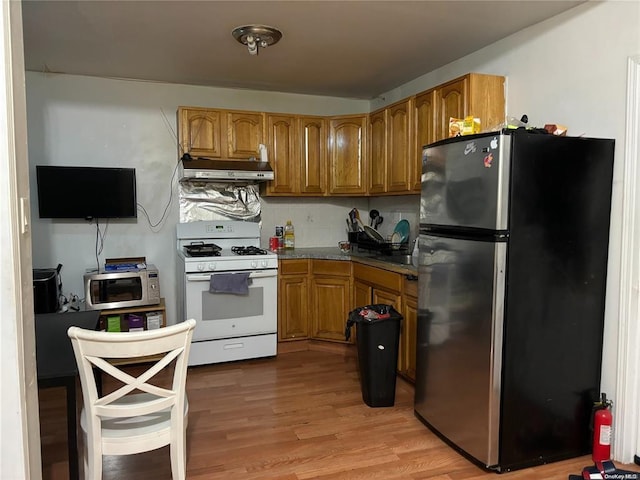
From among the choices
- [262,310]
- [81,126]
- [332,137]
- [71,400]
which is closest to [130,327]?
[262,310]

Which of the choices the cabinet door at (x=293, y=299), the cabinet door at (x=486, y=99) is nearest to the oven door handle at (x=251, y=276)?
the cabinet door at (x=293, y=299)

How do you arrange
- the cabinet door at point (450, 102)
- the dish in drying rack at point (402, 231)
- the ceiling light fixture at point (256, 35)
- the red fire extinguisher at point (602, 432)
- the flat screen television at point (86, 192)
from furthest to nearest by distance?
the dish in drying rack at point (402, 231), the flat screen television at point (86, 192), the cabinet door at point (450, 102), the ceiling light fixture at point (256, 35), the red fire extinguisher at point (602, 432)

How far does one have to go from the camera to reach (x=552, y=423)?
237 centimetres

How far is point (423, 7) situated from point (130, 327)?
10.5 feet

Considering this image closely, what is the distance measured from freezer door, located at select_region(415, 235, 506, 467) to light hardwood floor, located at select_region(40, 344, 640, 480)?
0.52 feet

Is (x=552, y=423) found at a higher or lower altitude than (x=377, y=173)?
lower

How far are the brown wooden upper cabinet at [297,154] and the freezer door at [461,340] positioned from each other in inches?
72.9

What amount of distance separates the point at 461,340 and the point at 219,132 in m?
2.78

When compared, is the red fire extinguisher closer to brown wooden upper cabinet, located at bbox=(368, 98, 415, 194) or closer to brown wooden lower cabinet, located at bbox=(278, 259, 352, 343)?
brown wooden upper cabinet, located at bbox=(368, 98, 415, 194)

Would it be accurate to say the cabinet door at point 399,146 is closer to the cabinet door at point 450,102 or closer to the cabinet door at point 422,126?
the cabinet door at point 422,126

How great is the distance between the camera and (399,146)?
380 cm

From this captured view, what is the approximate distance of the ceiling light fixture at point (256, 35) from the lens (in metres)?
2.88

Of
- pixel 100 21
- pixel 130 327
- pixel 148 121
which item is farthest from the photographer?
pixel 148 121

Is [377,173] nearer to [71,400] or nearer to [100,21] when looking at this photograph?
[100,21]
